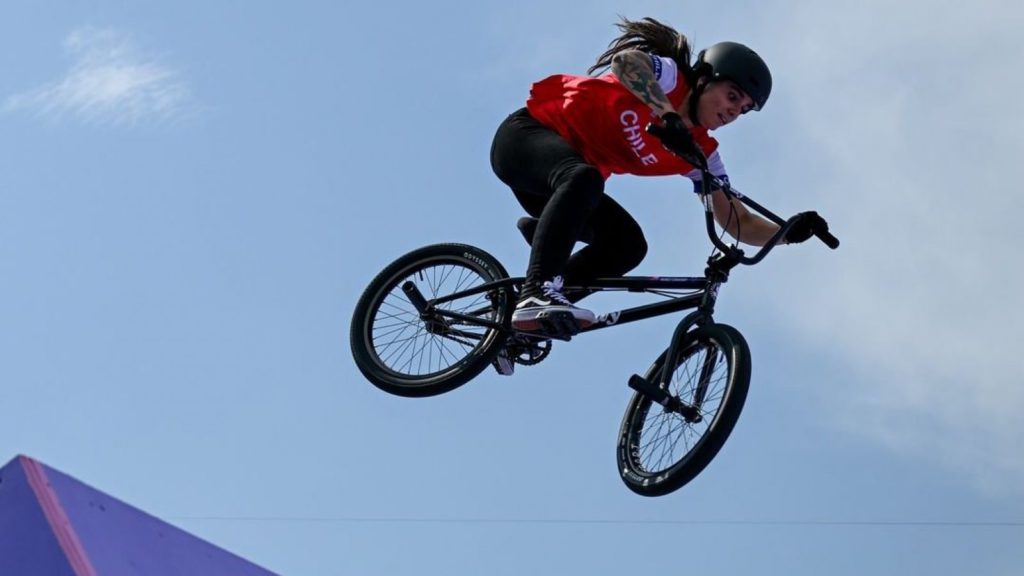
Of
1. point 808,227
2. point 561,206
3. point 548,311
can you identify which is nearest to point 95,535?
point 548,311

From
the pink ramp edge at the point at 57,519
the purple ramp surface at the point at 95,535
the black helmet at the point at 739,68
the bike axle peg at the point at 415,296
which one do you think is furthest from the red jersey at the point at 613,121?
the pink ramp edge at the point at 57,519

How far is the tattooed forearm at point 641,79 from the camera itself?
26.0ft

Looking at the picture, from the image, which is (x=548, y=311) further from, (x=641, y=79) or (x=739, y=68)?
(x=739, y=68)

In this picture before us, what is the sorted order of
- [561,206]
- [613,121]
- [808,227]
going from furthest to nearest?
[808,227] → [613,121] → [561,206]

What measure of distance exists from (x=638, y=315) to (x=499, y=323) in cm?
74

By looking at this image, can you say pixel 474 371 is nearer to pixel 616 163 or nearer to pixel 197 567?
pixel 616 163

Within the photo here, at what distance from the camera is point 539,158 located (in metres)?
8.47

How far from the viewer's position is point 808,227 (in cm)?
860

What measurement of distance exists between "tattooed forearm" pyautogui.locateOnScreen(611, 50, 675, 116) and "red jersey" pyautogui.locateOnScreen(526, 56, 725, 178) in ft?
0.34

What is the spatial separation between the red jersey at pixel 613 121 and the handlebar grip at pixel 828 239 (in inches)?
24.4

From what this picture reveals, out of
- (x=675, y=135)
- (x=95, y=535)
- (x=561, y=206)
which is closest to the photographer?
(x=95, y=535)

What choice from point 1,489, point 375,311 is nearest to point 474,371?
point 375,311

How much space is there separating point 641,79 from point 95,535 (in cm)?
382

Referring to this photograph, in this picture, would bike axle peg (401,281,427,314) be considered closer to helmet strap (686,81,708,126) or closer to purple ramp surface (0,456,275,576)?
helmet strap (686,81,708,126)
